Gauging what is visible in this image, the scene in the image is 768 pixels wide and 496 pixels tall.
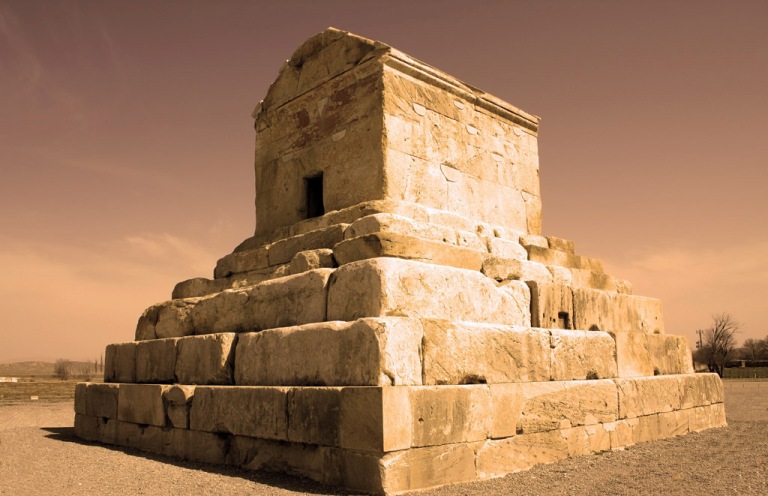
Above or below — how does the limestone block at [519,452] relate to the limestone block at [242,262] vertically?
below

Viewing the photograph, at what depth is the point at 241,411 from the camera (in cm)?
548

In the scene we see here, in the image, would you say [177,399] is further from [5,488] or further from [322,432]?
[322,432]

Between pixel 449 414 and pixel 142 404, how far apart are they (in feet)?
12.9

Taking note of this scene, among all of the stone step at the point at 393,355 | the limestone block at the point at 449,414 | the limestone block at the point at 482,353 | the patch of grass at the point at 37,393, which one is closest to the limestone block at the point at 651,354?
the stone step at the point at 393,355

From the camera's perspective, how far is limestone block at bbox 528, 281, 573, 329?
20.3ft

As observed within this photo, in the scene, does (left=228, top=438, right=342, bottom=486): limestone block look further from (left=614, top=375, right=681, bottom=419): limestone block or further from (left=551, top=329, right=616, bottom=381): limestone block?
(left=614, top=375, right=681, bottom=419): limestone block

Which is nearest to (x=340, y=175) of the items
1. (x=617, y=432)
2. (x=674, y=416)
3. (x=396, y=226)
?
(x=396, y=226)

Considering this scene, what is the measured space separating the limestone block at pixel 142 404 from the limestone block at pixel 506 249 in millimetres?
3710

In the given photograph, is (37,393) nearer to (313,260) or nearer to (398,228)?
(313,260)

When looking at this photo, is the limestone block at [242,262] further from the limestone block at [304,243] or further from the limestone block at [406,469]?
the limestone block at [406,469]

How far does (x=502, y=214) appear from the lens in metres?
7.68

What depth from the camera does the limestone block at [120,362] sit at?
7.61 meters

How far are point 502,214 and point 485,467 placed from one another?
3527mm

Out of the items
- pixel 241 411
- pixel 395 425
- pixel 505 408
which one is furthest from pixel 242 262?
pixel 395 425
